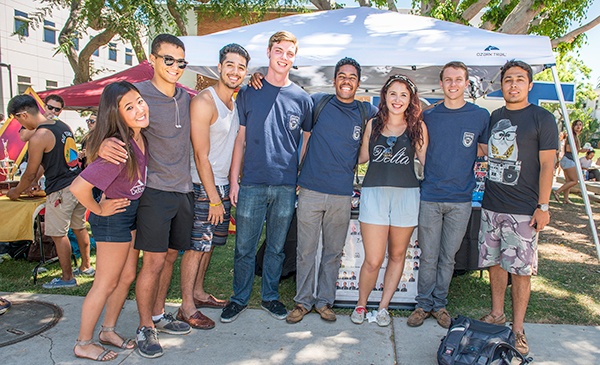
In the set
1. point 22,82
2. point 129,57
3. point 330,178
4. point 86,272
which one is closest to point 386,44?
point 330,178

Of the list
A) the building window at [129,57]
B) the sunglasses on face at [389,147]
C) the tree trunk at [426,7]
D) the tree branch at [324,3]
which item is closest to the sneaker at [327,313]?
the sunglasses on face at [389,147]

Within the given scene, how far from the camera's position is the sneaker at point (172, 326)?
333 centimetres

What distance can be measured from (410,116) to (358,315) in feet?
5.52

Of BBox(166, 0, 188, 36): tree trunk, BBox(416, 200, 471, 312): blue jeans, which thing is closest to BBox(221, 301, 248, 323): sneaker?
BBox(416, 200, 471, 312): blue jeans

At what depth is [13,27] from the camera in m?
22.3

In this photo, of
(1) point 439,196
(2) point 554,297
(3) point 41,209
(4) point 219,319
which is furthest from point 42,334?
(2) point 554,297

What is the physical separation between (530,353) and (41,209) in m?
4.70

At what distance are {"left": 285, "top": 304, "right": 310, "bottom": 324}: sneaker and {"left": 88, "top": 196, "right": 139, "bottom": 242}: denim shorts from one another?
148 centimetres

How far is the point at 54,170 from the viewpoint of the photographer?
169 inches

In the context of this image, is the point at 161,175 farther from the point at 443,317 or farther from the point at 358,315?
the point at 443,317

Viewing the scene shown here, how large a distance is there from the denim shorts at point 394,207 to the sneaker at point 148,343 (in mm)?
1802

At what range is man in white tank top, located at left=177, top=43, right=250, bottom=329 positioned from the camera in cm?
319

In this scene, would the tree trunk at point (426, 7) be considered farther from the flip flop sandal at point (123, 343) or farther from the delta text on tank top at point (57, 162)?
the flip flop sandal at point (123, 343)

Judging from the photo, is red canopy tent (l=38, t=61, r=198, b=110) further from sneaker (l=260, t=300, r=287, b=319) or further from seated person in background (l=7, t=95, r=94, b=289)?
sneaker (l=260, t=300, r=287, b=319)
